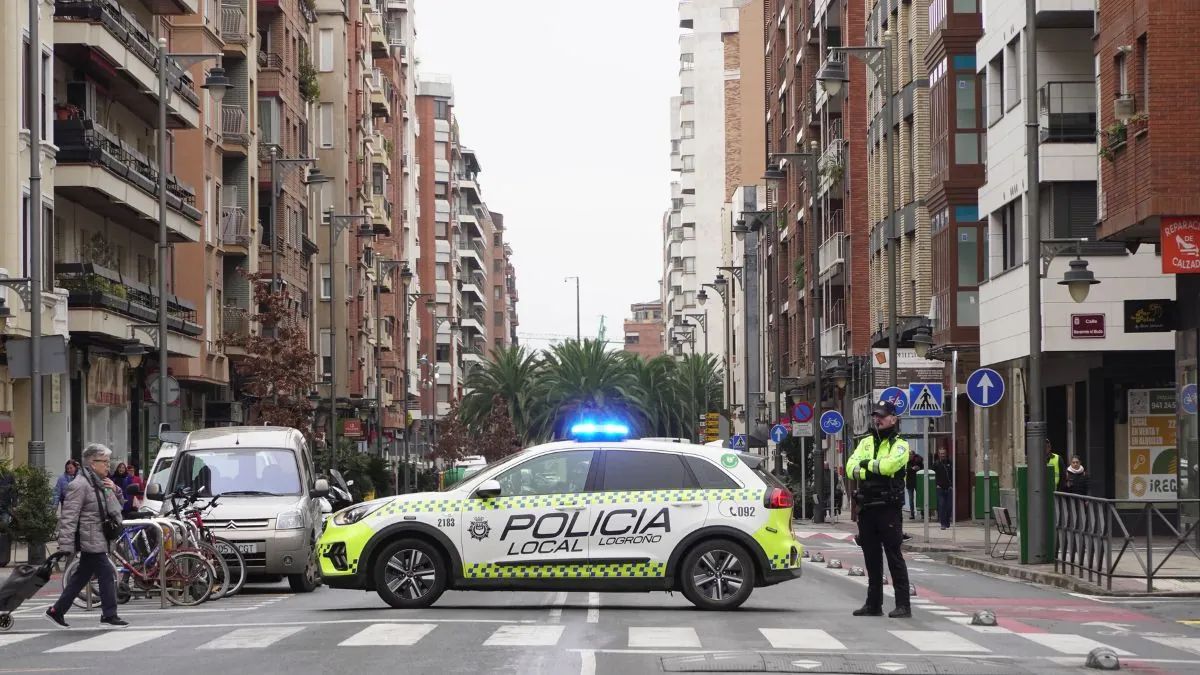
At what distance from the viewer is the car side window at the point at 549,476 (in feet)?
64.4

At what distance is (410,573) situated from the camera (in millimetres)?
19516

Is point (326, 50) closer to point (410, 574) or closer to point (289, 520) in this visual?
point (289, 520)

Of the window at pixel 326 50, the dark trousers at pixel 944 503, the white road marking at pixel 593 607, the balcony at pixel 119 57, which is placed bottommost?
the dark trousers at pixel 944 503

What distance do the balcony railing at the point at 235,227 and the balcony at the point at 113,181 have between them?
370 inches

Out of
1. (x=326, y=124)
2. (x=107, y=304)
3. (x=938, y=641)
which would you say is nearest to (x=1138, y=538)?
(x=938, y=641)

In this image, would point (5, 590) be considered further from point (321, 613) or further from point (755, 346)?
point (755, 346)

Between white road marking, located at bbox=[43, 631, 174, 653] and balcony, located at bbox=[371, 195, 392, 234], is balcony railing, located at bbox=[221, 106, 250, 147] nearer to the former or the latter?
balcony, located at bbox=[371, 195, 392, 234]

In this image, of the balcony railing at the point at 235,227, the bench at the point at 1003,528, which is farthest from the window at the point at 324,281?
the bench at the point at 1003,528

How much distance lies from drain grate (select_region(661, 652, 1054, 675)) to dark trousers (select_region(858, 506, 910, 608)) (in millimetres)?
4079

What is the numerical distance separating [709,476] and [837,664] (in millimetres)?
6195

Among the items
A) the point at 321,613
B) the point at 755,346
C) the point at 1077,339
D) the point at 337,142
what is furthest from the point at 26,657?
the point at 755,346

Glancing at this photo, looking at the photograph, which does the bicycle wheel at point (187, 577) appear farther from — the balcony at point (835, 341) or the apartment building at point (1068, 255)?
the balcony at point (835, 341)

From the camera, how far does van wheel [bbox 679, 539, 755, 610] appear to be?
1938 centimetres

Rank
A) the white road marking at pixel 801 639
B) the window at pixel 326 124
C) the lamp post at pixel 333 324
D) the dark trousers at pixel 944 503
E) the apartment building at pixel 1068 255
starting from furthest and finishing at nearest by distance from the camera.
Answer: the window at pixel 326 124
the lamp post at pixel 333 324
the dark trousers at pixel 944 503
the apartment building at pixel 1068 255
the white road marking at pixel 801 639
